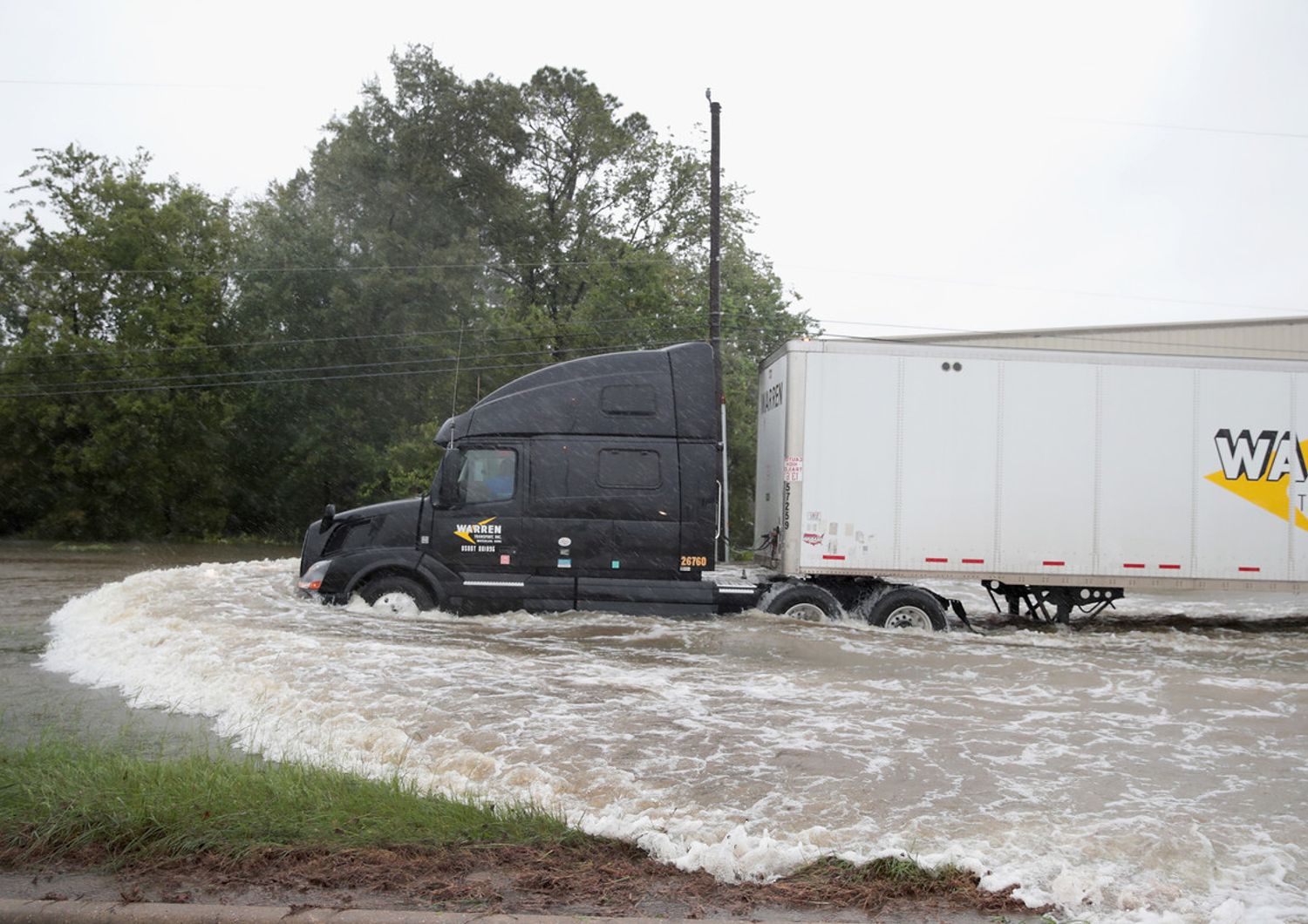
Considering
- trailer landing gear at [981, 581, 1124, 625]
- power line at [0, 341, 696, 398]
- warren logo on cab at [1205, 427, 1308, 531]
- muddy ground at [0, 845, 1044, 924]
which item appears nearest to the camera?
muddy ground at [0, 845, 1044, 924]

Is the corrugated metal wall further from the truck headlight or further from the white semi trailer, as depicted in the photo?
the truck headlight

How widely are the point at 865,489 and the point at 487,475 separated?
4.47m

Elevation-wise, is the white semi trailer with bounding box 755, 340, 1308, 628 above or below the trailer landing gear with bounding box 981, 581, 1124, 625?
above

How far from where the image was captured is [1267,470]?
13.1 m

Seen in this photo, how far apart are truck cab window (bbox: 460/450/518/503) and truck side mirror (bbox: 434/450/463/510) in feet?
0.19

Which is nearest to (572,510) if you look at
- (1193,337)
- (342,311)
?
(1193,337)

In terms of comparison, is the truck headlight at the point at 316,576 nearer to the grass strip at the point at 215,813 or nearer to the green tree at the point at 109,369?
the grass strip at the point at 215,813

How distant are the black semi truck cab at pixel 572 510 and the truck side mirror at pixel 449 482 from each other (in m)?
0.01

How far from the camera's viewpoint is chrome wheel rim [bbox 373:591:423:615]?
12562 mm

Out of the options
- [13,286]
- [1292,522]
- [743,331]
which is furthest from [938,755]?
[13,286]

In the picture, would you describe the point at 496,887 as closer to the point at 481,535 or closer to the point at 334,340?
the point at 481,535

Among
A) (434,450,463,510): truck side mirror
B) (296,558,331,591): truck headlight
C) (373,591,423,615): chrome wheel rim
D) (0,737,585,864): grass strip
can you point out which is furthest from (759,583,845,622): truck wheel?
(0,737,585,864): grass strip

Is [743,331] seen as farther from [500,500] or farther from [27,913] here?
[27,913]

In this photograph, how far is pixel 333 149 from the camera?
131 feet
